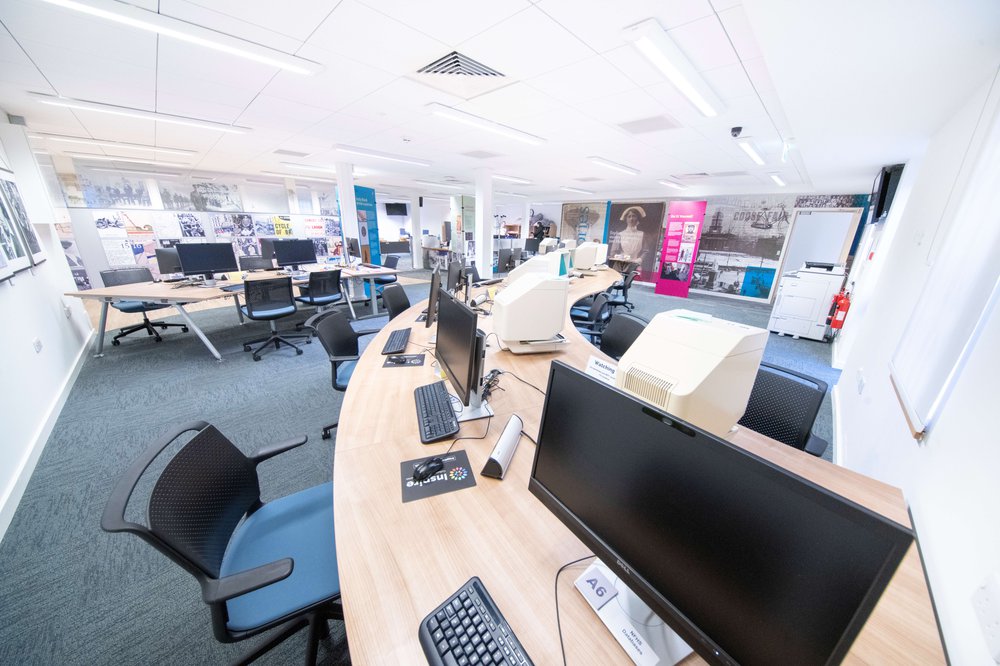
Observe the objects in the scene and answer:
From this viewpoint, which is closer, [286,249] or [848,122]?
[848,122]

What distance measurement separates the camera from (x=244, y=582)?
90 centimetres

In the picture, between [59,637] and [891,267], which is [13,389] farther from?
[891,267]

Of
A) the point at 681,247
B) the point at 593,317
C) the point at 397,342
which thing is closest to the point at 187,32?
the point at 397,342

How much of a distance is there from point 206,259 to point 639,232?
32.0 feet

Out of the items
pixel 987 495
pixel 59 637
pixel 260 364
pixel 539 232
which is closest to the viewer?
pixel 987 495

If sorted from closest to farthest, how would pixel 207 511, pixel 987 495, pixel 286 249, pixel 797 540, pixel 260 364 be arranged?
pixel 797 540 < pixel 987 495 < pixel 207 511 < pixel 260 364 < pixel 286 249

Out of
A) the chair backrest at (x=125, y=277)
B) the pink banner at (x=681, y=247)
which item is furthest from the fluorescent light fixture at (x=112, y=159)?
the pink banner at (x=681, y=247)

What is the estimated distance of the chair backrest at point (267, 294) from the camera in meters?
3.81

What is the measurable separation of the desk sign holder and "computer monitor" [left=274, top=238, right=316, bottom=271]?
6.00 meters

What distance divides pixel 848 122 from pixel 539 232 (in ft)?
29.8

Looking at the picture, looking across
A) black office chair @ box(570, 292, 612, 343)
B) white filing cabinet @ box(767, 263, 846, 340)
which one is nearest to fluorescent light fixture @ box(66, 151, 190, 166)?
black office chair @ box(570, 292, 612, 343)

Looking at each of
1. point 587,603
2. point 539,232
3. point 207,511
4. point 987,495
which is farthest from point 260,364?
point 539,232

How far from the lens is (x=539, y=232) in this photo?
38.3 feet

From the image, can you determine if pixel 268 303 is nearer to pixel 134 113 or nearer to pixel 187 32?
pixel 134 113
